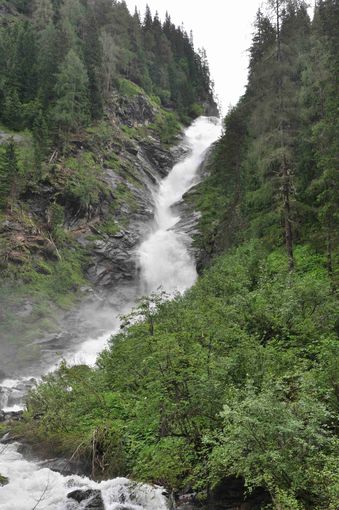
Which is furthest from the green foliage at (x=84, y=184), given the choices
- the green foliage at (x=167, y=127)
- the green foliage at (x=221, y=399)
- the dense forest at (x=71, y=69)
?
the green foliage at (x=221, y=399)

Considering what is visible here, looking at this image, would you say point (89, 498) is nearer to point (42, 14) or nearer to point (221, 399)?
point (221, 399)

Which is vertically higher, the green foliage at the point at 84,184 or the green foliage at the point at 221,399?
the green foliage at the point at 84,184

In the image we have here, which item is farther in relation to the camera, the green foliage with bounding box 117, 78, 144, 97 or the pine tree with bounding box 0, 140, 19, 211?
the green foliage with bounding box 117, 78, 144, 97

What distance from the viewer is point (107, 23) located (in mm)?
81438

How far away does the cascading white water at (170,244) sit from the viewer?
39438 mm

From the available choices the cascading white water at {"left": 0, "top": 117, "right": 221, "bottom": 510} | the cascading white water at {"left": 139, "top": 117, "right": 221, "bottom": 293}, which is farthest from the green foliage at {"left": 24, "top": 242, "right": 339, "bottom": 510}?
the cascading white water at {"left": 139, "top": 117, "right": 221, "bottom": 293}

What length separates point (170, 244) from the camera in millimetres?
43000

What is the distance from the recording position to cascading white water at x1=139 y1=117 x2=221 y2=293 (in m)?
39.4

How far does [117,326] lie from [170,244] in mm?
11201

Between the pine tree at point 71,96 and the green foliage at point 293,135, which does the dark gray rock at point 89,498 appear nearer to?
the green foliage at point 293,135

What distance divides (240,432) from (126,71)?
76.8 m

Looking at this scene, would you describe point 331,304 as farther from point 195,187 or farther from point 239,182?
point 195,187

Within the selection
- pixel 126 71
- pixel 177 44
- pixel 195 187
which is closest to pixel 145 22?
pixel 177 44

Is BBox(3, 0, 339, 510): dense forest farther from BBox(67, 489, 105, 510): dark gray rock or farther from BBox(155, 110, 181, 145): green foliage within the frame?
BBox(155, 110, 181, 145): green foliage
